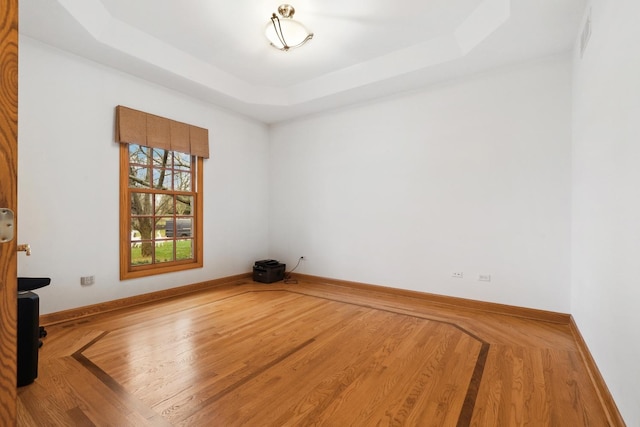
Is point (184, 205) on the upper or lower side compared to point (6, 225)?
upper

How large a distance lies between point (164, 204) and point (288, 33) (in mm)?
2797

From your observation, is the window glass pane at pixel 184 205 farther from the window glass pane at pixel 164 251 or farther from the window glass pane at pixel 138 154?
the window glass pane at pixel 138 154

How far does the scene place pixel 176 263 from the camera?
4203 millimetres

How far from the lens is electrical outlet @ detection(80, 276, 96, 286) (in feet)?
10.8

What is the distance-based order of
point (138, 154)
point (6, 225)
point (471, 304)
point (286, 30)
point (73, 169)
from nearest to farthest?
point (6, 225) < point (286, 30) < point (73, 169) < point (471, 304) < point (138, 154)

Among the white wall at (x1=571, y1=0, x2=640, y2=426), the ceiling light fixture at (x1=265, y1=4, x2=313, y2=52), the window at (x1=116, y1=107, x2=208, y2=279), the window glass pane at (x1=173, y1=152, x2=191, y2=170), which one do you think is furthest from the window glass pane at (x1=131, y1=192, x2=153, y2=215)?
the white wall at (x1=571, y1=0, x2=640, y2=426)

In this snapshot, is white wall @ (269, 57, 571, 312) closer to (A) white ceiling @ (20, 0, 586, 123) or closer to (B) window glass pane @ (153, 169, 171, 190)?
(A) white ceiling @ (20, 0, 586, 123)

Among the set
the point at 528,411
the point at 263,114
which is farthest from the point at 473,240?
the point at 263,114

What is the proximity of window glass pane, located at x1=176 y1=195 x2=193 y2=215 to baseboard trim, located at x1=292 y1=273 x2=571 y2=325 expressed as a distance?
2.46 m

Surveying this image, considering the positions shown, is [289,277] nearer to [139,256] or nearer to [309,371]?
[139,256]

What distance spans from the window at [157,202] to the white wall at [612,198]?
4.40 metres

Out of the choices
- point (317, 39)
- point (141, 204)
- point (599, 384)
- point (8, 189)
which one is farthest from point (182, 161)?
point (599, 384)

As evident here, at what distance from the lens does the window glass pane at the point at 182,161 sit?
4.30 m

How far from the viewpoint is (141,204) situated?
397 centimetres
